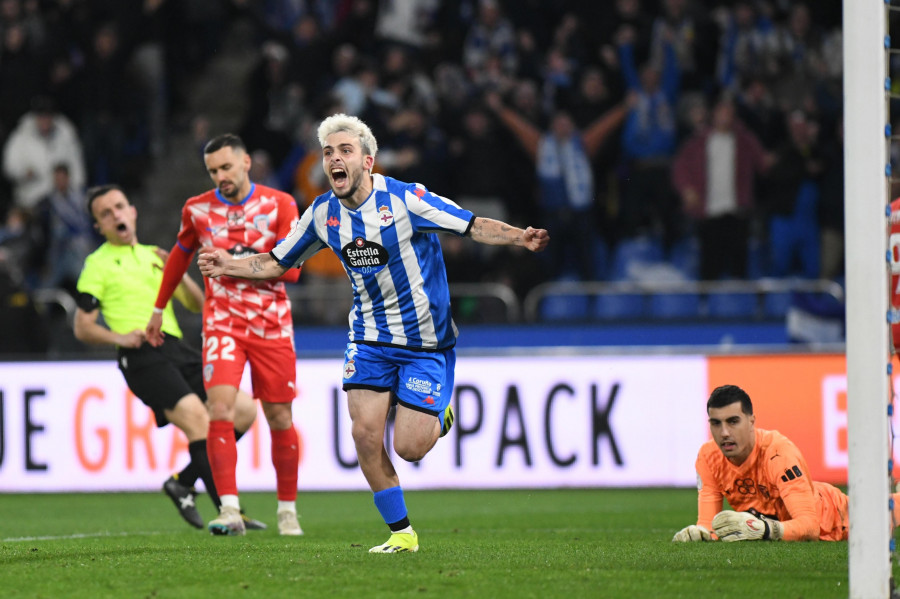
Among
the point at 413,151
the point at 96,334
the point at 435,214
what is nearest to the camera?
the point at 435,214

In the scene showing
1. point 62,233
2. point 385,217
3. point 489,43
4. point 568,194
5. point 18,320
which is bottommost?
point 18,320

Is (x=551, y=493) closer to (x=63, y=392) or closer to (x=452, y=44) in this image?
(x=63, y=392)

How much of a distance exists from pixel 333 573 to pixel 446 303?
1.75 m

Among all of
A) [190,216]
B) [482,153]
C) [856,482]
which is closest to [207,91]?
[482,153]

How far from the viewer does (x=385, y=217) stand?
702cm

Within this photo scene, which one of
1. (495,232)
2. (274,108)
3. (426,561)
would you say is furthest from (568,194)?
(426,561)

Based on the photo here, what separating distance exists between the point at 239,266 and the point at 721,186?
1007 cm

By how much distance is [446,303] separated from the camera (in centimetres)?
725

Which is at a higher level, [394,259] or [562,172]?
[562,172]

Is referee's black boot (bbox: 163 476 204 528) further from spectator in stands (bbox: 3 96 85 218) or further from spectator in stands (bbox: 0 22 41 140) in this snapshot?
spectator in stands (bbox: 0 22 41 140)

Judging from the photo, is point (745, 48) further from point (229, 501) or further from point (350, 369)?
point (350, 369)

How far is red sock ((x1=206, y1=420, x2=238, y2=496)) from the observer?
28.6 feet

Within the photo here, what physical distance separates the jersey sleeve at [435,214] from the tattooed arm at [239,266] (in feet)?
2.80

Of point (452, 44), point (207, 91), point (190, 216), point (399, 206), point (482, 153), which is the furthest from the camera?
point (207, 91)
